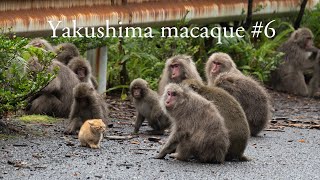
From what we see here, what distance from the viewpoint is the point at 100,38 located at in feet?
45.4

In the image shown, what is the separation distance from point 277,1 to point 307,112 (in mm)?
3238

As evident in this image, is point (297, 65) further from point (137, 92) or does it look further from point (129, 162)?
point (129, 162)

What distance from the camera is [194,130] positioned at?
9609mm

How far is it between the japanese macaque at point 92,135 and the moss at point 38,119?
1747 mm

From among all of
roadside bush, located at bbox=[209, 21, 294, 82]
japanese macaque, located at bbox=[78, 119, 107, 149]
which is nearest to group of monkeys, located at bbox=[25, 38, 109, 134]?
japanese macaque, located at bbox=[78, 119, 107, 149]

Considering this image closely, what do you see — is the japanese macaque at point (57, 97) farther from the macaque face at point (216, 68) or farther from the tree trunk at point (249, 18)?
the tree trunk at point (249, 18)

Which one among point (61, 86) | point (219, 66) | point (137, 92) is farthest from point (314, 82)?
point (137, 92)

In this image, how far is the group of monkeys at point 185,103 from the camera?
9.62 metres

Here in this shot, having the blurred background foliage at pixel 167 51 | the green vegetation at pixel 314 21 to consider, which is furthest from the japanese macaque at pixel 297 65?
the green vegetation at pixel 314 21

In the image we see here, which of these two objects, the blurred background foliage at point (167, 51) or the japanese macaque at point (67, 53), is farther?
the blurred background foliage at point (167, 51)

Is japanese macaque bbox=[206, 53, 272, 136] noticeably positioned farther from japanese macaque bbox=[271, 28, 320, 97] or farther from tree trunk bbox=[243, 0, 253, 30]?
japanese macaque bbox=[271, 28, 320, 97]

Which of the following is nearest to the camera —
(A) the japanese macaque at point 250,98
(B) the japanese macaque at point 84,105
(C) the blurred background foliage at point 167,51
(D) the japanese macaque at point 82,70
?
(B) the japanese macaque at point 84,105

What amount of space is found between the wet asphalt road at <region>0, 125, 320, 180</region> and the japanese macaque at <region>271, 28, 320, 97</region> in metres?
6.09

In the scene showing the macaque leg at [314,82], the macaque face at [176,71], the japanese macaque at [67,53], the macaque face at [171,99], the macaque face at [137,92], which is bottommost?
the macaque leg at [314,82]
